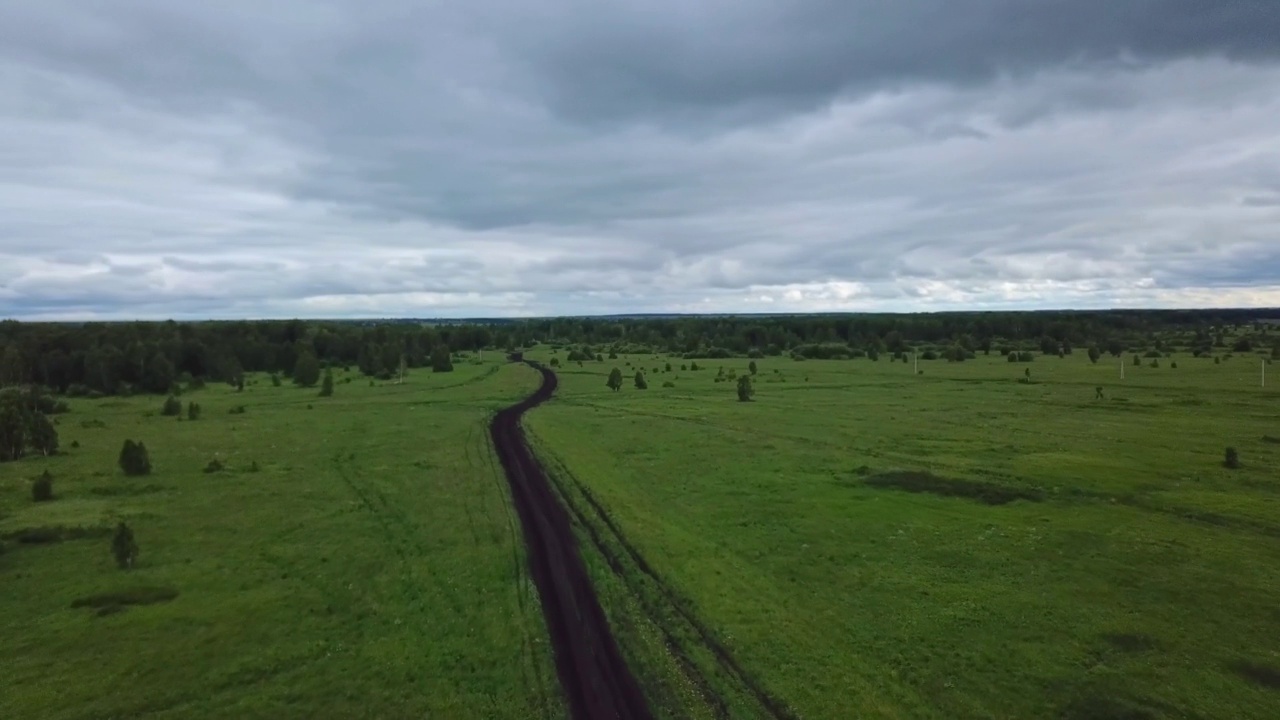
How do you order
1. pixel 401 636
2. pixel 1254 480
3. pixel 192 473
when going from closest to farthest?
pixel 401 636 < pixel 1254 480 < pixel 192 473

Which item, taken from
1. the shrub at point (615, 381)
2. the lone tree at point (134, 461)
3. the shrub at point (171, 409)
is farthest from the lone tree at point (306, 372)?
the lone tree at point (134, 461)

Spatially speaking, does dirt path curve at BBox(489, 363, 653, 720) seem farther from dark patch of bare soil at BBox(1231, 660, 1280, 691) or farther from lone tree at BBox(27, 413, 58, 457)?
lone tree at BBox(27, 413, 58, 457)

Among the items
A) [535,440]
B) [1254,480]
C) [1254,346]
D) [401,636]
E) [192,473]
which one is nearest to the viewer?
[401,636]

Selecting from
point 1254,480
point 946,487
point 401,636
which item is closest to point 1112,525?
point 946,487

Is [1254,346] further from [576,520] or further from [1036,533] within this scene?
[576,520]

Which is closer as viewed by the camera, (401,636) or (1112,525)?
(401,636)

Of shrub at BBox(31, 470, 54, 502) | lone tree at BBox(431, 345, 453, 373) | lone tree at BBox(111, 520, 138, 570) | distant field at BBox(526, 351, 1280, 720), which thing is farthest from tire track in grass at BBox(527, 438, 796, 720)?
lone tree at BBox(431, 345, 453, 373)
